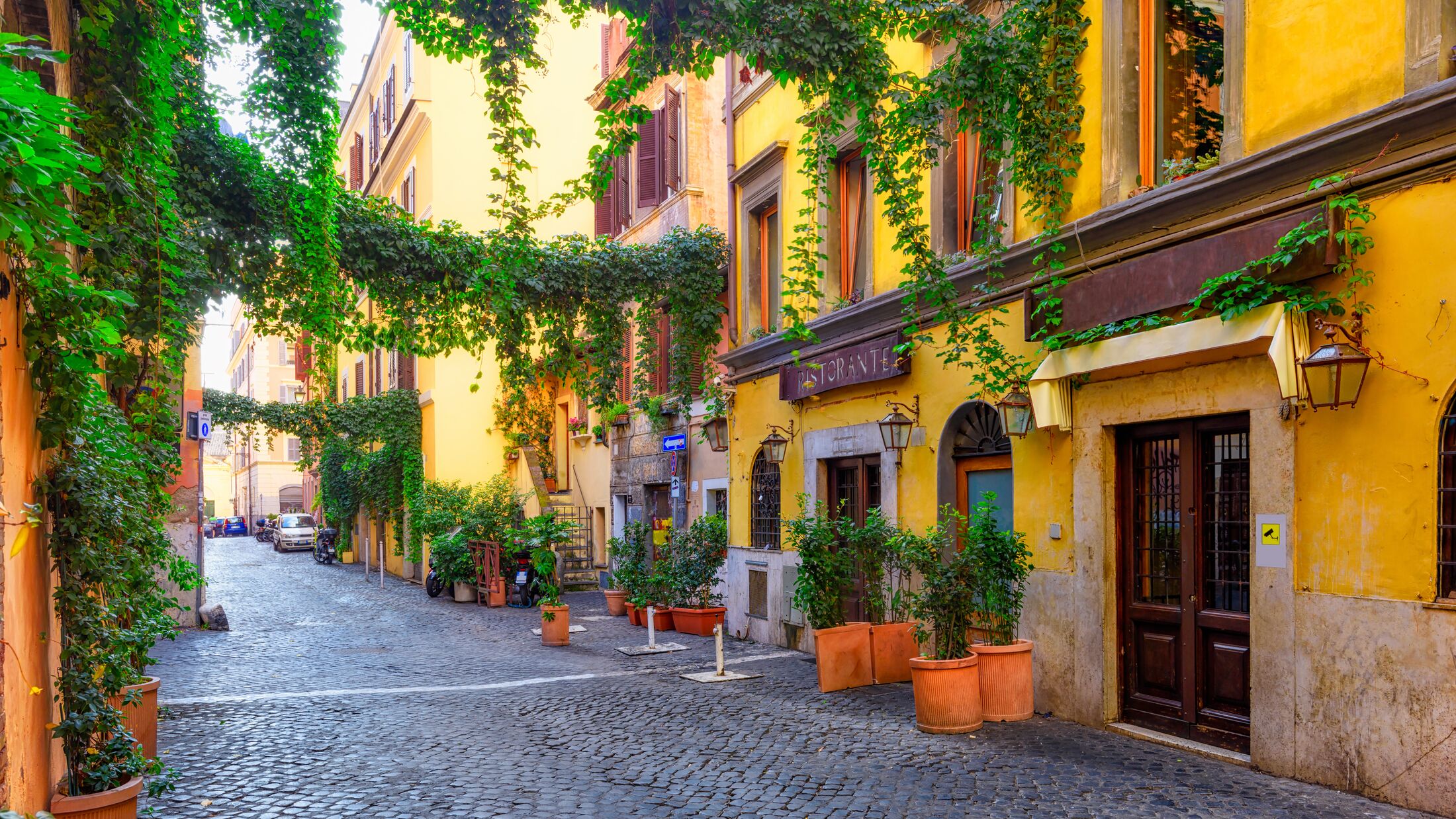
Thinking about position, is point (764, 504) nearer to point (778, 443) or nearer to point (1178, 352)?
point (778, 443)

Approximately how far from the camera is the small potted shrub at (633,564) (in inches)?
607

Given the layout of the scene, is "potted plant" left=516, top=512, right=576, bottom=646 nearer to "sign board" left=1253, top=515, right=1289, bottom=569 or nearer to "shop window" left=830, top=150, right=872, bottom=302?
"shop window" left=830, top=150, right=872, bottom=302

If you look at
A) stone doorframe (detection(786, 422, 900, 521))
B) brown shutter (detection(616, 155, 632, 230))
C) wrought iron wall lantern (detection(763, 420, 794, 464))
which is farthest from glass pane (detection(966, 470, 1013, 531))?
brown shutter (detection(616, 155, 632, 230))

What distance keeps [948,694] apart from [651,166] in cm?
1265

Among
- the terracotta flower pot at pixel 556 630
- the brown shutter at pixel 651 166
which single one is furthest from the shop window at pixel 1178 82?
the brown shutter at pixel 651 166

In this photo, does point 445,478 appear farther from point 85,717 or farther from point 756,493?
point 85,717

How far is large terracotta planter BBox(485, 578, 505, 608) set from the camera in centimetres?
1938

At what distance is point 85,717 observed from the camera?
508 cm

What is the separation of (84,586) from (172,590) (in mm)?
12202

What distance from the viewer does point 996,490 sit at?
9914 mm

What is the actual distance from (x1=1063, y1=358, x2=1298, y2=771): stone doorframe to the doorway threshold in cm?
14

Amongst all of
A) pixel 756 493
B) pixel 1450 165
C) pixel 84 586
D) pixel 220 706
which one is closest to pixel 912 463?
pixel 756 493

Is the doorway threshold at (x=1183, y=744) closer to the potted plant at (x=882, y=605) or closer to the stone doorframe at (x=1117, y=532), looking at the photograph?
the stone doorframe at (x=1117, y=532)

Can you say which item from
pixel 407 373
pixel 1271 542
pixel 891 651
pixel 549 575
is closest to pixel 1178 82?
pixel 1271 542
